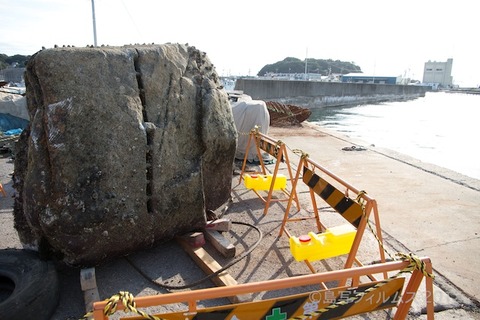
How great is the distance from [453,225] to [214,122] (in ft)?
14.1

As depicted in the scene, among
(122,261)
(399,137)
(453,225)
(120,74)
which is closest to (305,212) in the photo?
(453,225)

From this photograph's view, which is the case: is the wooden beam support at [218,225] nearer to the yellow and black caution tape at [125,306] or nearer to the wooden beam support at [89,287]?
the wooden beam support at [89,287]

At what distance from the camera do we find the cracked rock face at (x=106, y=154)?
10.8 ft

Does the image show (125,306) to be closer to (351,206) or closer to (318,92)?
(351,206)

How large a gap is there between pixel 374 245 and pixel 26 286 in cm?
431

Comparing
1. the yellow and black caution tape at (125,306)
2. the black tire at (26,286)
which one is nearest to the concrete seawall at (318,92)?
the black tire at (26,286)

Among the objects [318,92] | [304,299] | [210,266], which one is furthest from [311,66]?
[304,299]

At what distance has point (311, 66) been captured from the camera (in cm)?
16012

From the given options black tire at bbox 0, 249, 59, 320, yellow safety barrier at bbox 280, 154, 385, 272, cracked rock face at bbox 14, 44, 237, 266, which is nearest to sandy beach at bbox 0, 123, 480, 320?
black tire at bbox 0, 249, 59, 320

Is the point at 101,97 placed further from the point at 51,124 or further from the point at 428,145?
the point at 428,145

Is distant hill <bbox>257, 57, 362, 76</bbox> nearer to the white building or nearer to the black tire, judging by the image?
the white building

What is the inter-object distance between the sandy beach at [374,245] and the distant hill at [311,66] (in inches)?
5756

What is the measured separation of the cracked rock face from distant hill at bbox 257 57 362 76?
14963 centimetres

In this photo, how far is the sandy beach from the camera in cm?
361
